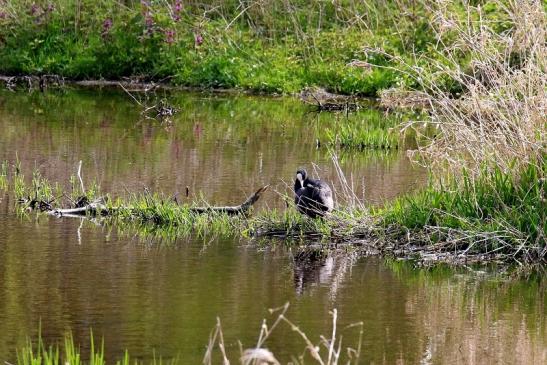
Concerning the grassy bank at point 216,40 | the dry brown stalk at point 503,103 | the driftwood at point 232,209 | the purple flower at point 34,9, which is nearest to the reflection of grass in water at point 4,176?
the driftwood at point 232,209

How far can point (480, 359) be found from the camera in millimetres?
8336

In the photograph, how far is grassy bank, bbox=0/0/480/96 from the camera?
2422 centimetres

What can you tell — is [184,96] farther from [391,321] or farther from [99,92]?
→ [391,321]

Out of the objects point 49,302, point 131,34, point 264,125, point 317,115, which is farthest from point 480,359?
point 131,34

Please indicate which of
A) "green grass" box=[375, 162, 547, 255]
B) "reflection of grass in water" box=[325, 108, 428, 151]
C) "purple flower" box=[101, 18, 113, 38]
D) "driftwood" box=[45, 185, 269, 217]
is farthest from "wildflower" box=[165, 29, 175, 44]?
"green grass" box=[375, 162, 547, 255]

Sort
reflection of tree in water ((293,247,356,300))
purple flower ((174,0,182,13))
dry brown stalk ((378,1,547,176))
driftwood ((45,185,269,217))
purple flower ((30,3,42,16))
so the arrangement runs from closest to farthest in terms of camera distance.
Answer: reflection of tree in water ((293,247,356,300)) < dry brown stalk ((378,1,547,176)) < driftwood ((45,185,269,217)) < purple flower ((174,0,182,13)) < purple flower ((30,3,42,16))

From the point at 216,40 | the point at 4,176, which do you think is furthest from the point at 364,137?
the point at 216,40

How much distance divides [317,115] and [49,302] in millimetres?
12484

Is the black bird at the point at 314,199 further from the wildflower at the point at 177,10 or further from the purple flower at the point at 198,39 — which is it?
the wildflower at the point at 177,10

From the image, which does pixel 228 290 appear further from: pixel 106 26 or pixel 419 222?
pixel 106 26

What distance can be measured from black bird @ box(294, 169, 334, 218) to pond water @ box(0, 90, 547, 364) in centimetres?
41

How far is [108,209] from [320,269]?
105 inches

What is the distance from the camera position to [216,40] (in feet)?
83.5

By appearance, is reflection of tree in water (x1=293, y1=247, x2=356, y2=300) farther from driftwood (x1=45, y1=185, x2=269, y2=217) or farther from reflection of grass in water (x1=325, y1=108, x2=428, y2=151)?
reflection of grass in water (x1=325, y1=108, x2=428, y2=151)
